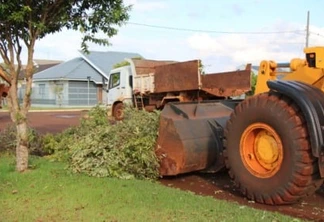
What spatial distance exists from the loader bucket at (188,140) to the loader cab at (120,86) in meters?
13.0

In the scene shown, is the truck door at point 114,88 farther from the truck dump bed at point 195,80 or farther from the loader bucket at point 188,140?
the loader bucket at point 188,140

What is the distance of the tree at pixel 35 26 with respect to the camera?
7609 millimetres

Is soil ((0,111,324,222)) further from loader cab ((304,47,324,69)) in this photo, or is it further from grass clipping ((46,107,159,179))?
loader cab ((304,47,324,69))

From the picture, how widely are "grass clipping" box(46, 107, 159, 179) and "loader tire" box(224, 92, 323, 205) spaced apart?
1.59 meters

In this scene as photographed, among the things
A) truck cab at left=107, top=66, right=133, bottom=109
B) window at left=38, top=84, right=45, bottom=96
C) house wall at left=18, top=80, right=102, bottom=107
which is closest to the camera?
truck cab at left=107, top=66, right=133, bottom=109

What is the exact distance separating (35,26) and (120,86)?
14.4 meters

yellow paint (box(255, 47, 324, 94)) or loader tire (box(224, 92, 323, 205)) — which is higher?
yellow paint (box(255, 47, 324, 94))

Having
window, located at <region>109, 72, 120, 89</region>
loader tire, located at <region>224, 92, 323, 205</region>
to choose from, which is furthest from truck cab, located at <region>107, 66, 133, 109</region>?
loader tire, located at <region>224, 92, 323, 205</region>

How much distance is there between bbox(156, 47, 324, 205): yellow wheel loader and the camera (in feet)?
18.1

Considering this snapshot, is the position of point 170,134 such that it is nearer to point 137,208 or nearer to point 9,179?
point 137,208

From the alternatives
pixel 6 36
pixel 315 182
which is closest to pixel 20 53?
pixel 6 36

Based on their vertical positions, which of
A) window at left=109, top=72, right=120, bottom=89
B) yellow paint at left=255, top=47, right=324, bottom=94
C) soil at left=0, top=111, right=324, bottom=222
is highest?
window at left=109, top=72, right=120, bottom=89

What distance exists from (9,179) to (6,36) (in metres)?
2.41

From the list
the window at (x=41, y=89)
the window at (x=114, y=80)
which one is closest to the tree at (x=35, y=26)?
the window at (x=114, y=80)
